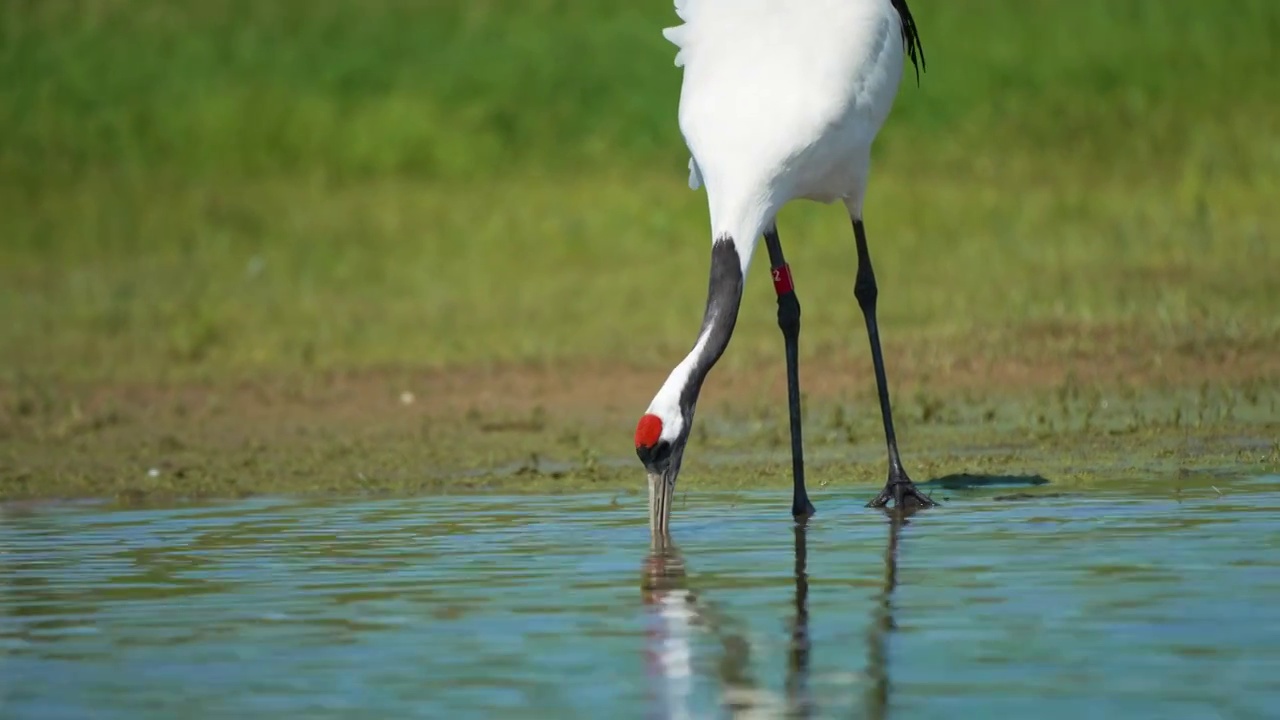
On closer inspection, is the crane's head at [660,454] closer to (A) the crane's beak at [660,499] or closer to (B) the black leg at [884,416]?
(A) the crane's beak at [660,499]

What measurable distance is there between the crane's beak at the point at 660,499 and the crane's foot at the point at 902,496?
3.41 feet

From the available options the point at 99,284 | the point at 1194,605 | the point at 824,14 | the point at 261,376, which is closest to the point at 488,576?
the point at 1194,605

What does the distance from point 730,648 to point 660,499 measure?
6.83 feet

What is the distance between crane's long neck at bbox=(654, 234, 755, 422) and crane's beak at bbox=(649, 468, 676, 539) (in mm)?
183

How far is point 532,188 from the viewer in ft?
60.7

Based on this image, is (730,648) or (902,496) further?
(902,496)

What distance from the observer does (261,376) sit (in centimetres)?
1298

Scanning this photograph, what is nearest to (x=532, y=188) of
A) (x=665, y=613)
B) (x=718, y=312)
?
(x=718, y=312)

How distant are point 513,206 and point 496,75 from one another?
10.9ft

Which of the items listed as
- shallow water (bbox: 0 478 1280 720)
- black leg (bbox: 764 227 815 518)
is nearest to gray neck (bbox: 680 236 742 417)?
shallow water (bbox: 0 478 1280 720)

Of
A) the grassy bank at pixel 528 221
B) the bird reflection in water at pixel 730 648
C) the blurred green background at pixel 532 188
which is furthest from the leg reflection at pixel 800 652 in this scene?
the blurred green background at pixel 532 188

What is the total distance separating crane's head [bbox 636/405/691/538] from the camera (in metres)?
7.36

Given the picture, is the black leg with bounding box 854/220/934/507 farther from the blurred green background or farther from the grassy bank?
the blurred green background

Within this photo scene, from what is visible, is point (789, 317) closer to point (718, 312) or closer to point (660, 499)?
point (718, 312)
